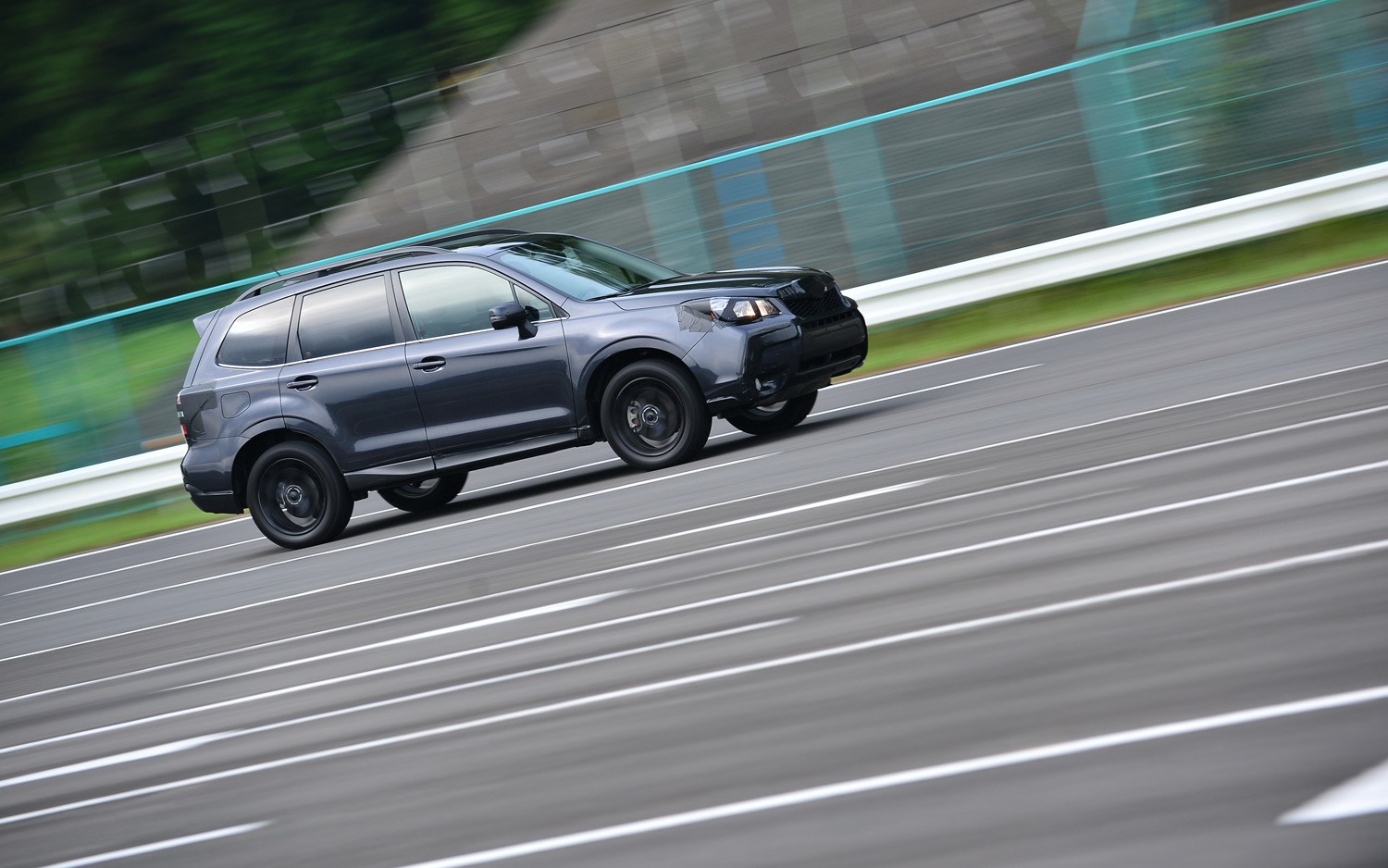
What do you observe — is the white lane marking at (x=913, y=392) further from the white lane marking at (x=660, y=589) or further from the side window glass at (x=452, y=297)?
the white lane marking at (x=660, y=589)

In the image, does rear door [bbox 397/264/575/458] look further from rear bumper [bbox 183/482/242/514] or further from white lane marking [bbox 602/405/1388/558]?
white lane marking [bbox 602/405/1388/558]

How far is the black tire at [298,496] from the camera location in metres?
12.2

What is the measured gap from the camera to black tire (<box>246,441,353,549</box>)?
12.2 m

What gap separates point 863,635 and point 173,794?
2757 millimetres

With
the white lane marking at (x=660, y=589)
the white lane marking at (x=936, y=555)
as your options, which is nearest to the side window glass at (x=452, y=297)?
the white lane marking at (x=660, y=589)

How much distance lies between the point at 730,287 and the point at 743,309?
29 cm

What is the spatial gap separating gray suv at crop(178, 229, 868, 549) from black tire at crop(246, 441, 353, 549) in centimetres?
1

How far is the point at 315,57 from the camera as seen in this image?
40406 millimetres

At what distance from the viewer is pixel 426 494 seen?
43.4ft

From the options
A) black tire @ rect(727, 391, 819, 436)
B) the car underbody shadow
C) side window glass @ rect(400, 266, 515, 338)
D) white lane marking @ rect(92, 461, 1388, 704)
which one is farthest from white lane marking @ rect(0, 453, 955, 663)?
black tire @ rect(727, 391, 819, 436)

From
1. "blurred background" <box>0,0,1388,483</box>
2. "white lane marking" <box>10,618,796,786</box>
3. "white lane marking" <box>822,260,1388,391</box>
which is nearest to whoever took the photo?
"white lane marking" <box>10,618,796,786</box>

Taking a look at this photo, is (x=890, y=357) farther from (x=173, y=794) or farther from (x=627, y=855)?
(x=627, y=855)

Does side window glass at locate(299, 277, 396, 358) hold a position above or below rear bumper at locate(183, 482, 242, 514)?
above

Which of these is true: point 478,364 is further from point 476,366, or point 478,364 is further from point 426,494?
point 426,494
